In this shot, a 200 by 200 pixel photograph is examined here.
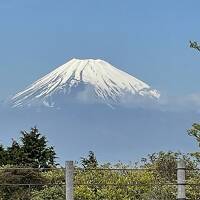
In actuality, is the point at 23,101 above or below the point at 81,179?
above

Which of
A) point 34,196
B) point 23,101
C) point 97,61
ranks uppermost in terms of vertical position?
point 97,61


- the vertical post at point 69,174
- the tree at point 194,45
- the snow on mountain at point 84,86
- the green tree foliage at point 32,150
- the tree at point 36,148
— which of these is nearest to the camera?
the vertical post at point 69,174

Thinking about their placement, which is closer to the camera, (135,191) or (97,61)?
(135,191)

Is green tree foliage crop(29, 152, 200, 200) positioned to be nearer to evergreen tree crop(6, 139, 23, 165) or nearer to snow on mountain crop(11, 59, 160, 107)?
evergreen tree crop(6, 139, 23, 165)

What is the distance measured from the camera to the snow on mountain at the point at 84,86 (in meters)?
82.1

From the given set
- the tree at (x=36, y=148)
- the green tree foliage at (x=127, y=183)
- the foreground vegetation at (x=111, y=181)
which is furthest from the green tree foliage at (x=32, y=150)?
the green tree foliage at (x=127, y=183)

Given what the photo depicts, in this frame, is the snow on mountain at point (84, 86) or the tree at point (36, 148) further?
the snow on mountain at point (84, 86)

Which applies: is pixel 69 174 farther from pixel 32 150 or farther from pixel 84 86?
pixel 84 86

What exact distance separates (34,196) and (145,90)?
80.3 metres

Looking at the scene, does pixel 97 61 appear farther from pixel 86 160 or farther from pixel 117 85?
pixel 86 160

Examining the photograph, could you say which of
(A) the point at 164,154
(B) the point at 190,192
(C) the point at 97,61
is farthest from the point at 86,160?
(C) the point at 97,61

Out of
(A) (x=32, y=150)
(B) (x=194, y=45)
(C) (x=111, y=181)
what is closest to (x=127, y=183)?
(C) (x=111, y=181)

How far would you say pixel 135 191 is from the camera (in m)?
13.8

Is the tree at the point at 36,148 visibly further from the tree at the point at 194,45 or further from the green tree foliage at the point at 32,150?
the tree at the point at 194,45
